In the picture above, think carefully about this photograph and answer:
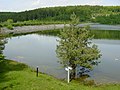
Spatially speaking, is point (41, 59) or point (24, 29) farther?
point (24, 29)

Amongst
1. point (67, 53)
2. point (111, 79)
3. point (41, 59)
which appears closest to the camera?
point (67, 53)

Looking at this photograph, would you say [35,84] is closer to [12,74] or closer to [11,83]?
[11,83]

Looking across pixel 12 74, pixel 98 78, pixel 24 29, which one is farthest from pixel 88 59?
pixel 24 29

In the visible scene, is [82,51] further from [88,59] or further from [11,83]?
[11,83]

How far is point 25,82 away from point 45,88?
132 inches

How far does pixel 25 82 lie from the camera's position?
29.4m

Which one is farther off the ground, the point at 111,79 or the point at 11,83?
the point at 11,83

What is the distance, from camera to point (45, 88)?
2703 cm

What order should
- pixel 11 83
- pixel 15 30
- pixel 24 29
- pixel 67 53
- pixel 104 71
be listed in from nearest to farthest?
1. pixel 11 83
2. pixel 67 53
3. pixel 104 71
4. pixel 15 30
5. pixel 24 29

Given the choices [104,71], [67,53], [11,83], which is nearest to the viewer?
[11,83]

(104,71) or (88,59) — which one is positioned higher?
(88,59)

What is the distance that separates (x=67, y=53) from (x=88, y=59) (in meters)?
3.39

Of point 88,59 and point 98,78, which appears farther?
point 98,78

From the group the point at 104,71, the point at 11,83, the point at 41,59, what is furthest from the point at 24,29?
the point at 11,83
